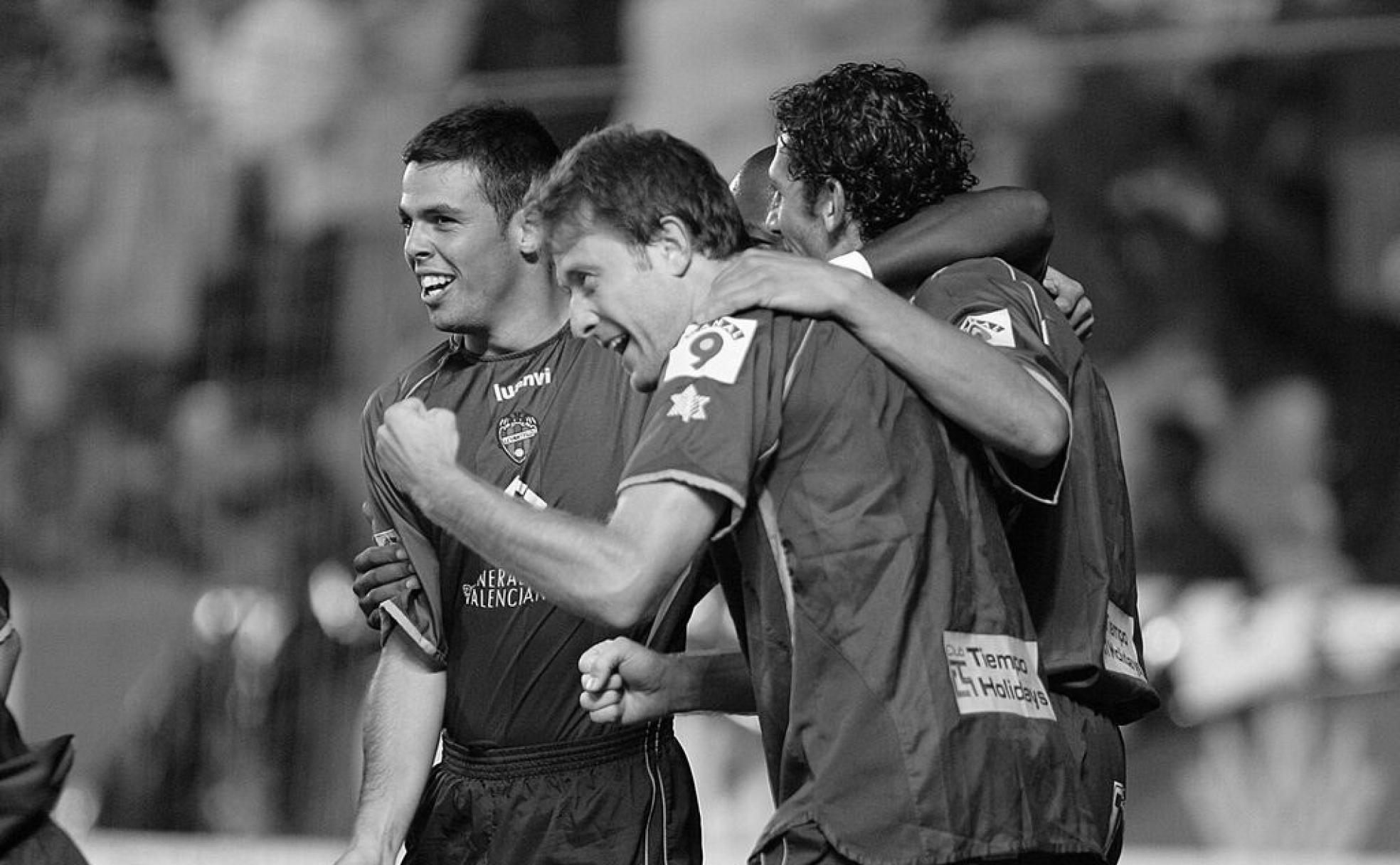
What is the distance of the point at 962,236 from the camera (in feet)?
11.0

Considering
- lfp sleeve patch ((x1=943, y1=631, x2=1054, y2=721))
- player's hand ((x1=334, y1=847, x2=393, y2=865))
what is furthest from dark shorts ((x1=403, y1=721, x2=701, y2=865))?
lfp sleeve patch ((x1=943, y1=631, x2=1054, y2=721))

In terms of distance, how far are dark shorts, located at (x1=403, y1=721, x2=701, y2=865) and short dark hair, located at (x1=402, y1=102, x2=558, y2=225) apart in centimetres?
107

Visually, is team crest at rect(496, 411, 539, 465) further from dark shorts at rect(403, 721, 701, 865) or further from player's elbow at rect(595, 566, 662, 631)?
player's elbow at rect(595, 566, 662, 631)

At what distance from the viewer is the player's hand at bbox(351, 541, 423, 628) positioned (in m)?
3.86

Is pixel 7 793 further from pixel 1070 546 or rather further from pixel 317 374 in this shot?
pixel 317 374

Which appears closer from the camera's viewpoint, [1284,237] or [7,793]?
[7,793]

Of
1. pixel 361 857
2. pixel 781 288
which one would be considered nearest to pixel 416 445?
pixel 781 288

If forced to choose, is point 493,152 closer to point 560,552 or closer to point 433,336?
point 560,552

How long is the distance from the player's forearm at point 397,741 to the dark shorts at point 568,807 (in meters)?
0.07

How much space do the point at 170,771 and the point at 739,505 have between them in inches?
257

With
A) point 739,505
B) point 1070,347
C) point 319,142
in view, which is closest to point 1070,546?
point 1070,347

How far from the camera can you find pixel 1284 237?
23.9 ft

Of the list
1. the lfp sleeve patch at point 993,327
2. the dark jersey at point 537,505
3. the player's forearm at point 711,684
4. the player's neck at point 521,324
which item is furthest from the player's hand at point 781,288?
the player's neck at point 521,324

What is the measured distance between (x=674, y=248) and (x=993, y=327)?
0.52 metres
